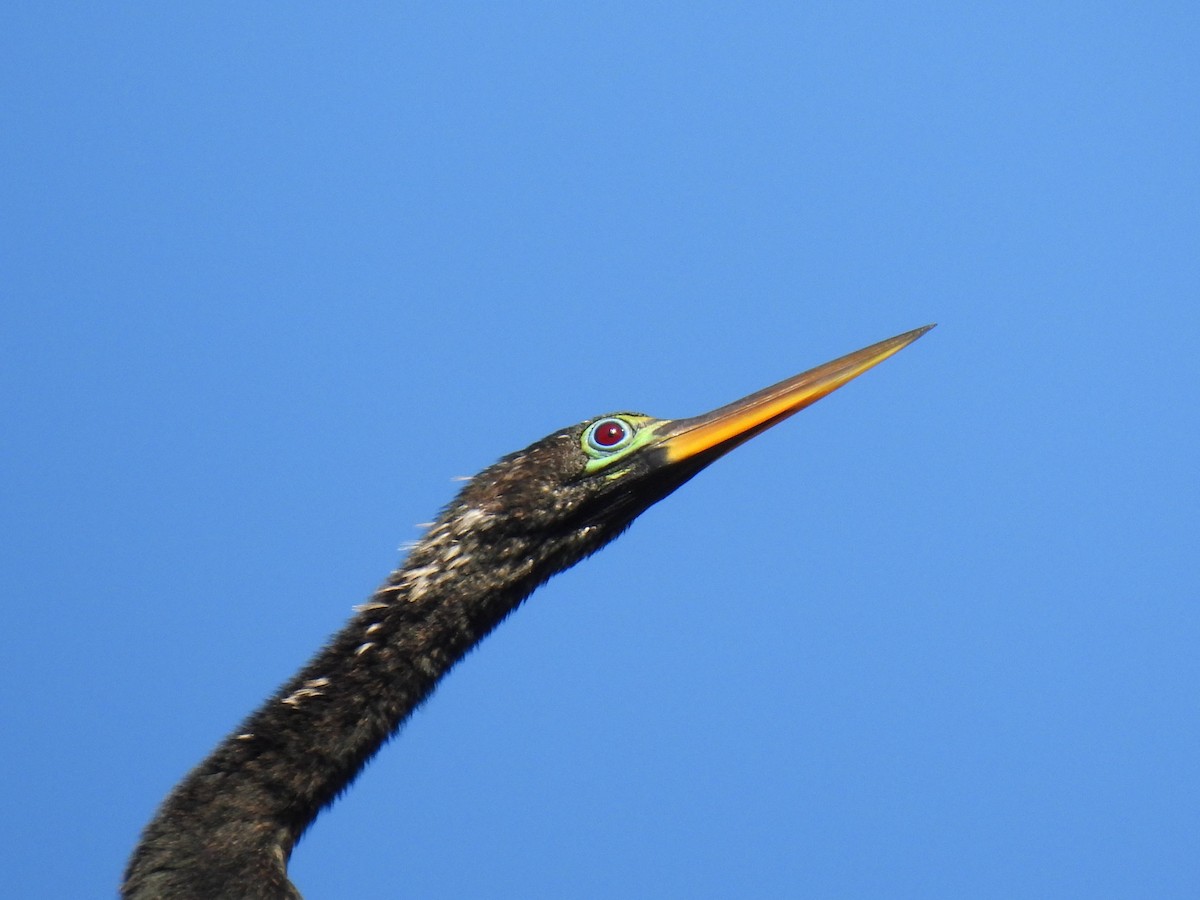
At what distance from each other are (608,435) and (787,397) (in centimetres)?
47

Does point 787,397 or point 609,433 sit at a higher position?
point 787,397

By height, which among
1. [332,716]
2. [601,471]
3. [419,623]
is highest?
[601,471]

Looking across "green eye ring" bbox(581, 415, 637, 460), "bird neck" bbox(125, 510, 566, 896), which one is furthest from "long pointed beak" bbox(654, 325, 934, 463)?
"bird neck" bbox(125, 510, 566, 896)

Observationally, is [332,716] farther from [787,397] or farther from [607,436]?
[787,397]

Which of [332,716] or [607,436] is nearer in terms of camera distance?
[332,716]

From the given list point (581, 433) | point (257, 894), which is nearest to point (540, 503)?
point (581, 433)

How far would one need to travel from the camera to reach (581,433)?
3697 millimetres

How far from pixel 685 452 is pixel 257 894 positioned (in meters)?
A: 1.44

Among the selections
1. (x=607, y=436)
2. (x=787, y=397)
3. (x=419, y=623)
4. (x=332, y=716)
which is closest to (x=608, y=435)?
(x=607, y=436)

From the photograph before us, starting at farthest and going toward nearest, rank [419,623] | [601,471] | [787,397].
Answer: [601,471]
[787,397]
[419,623]

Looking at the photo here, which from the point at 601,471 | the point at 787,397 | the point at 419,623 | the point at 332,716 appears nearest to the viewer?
the point at 332,716

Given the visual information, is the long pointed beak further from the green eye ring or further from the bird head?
the green eye ring

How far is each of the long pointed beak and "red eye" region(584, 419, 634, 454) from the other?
0.19 metres

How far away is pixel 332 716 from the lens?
131 inches
